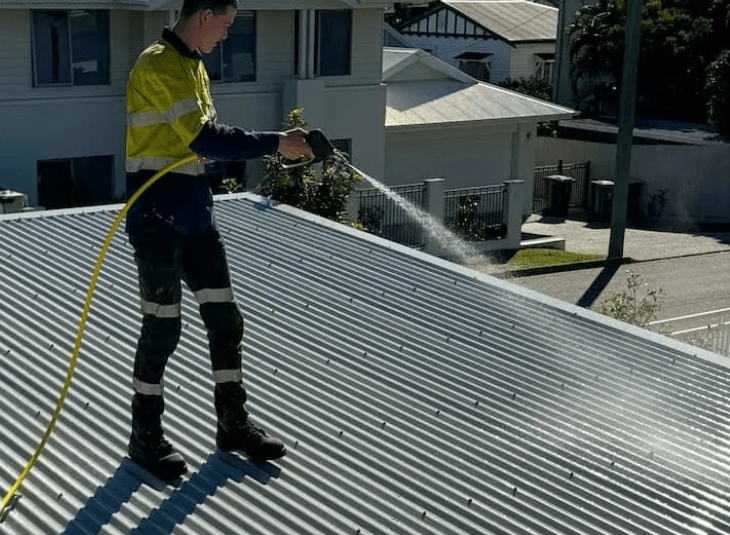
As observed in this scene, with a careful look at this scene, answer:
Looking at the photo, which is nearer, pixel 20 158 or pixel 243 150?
pixel 243 150

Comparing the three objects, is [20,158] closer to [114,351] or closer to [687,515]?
[114,351]

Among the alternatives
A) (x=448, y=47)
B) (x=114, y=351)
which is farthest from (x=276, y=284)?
(x=448, y=47)

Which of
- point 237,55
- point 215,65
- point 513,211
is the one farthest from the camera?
point 513,211

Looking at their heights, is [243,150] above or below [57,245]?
above

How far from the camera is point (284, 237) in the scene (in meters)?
10.3

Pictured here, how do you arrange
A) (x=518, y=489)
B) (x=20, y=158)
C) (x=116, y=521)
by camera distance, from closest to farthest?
(x=116, y=521) → (x=518, y=489) → (x=20, y=158)

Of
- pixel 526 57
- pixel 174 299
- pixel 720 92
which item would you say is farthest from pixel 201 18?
pixel 526 57

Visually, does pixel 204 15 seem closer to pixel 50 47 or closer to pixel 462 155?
pixel 50 47

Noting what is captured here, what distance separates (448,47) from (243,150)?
40.5 m

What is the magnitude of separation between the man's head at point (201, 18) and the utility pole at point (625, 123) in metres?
18.2

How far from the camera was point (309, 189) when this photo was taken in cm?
1952

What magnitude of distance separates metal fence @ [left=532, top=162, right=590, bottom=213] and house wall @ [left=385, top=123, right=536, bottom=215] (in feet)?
3.32

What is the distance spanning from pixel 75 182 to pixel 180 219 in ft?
61.1

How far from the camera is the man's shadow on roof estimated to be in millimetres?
5398
